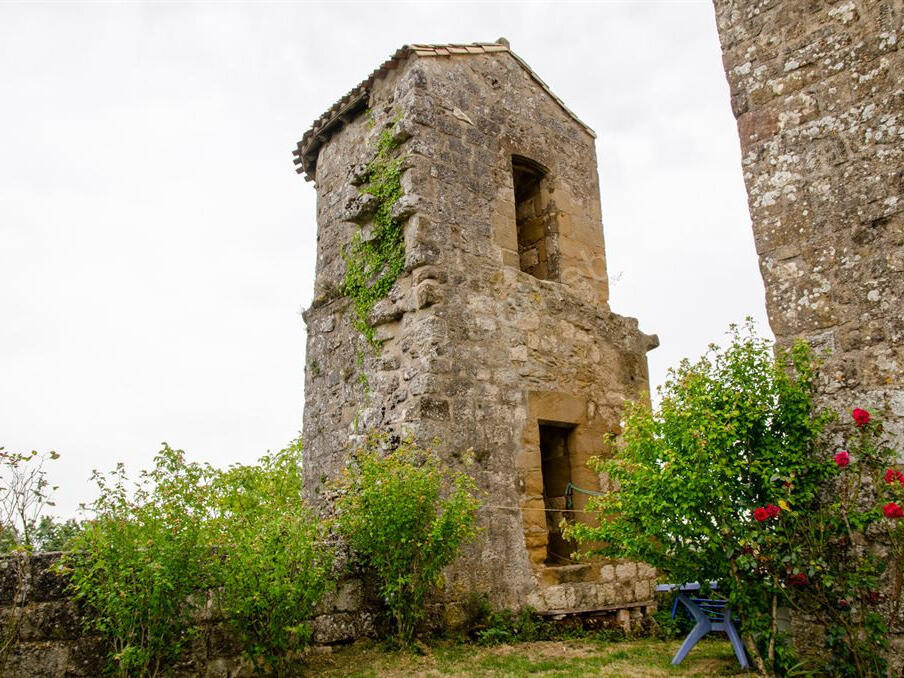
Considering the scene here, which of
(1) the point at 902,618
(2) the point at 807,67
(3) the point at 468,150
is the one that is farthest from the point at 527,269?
(1) the point at 902,618

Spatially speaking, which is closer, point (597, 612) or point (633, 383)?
point (597, 612)

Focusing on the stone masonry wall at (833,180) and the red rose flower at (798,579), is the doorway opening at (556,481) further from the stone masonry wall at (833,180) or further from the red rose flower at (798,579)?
the stone masonry wall at (833,180)

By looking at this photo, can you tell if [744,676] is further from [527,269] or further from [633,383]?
[527,269]

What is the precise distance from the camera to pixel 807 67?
4.25 meters

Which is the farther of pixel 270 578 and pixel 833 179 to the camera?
pixel 270 578

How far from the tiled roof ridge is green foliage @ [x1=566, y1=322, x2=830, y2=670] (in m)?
4.67

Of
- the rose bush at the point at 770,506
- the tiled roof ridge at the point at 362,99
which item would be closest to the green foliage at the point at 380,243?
the tiled roof ridge at the point at 362,99

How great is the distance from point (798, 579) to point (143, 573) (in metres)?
3.65

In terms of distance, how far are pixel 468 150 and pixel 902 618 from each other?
556 cm

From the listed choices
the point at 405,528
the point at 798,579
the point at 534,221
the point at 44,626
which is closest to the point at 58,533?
the point at 44,626

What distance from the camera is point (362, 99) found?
8.11 m

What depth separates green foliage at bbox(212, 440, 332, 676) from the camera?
455 cm

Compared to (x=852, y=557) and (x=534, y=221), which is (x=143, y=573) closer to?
(x=852, y=557)

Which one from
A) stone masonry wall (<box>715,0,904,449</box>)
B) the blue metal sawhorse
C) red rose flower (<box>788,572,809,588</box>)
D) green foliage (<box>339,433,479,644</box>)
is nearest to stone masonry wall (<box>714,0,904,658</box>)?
stone masonry wall (<box>715,0,904,449</box>)
